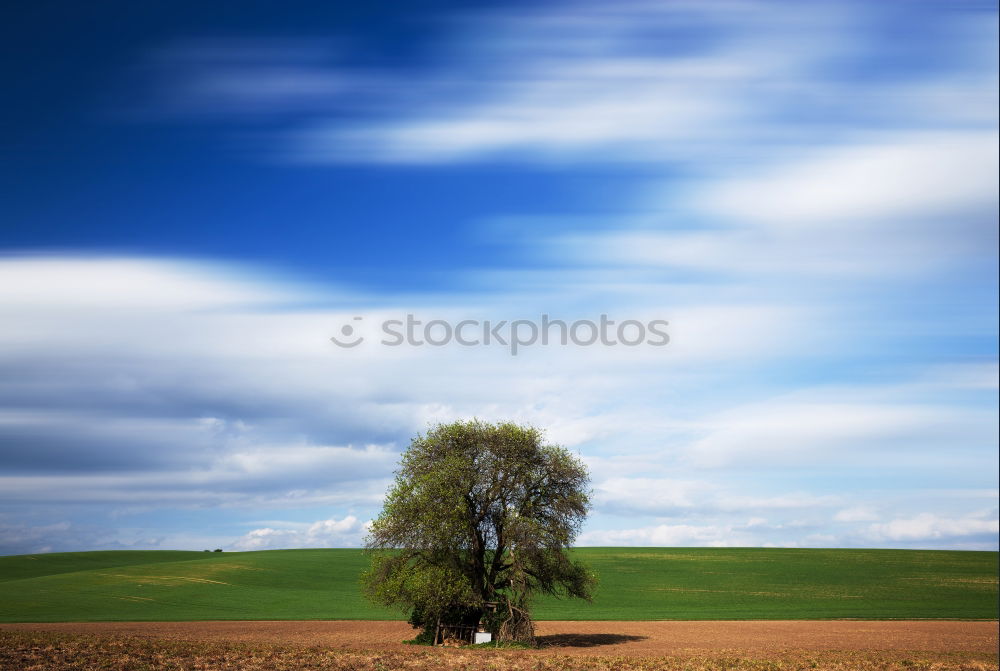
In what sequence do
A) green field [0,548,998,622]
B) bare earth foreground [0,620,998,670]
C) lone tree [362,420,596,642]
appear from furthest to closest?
1. green field [0,548,998,622]
2. lone tree [362,420,596,642]
3. bare earth foreground [0,620,998,670]

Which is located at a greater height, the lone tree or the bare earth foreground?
the lone tree

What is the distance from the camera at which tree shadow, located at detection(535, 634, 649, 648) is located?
48.3 meters

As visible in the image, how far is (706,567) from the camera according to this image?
111812mm

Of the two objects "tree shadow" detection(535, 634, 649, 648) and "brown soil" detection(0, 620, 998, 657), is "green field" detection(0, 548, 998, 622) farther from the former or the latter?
"tree shadow" detection(535, 634, 649, 648)

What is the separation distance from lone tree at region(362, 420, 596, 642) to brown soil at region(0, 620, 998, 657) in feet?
10.6

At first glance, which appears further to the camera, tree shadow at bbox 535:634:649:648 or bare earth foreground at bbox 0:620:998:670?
tree shadow at bbox 535:634:649:648

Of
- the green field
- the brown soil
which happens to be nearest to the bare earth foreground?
the brown soil

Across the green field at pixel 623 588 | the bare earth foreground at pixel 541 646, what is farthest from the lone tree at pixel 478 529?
the green field at pixel 623 588

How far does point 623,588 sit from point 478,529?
52.1 meters

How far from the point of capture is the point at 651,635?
55219mm

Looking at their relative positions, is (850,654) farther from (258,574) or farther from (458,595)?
(258,574)

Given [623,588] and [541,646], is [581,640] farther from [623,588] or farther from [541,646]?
[623,588]

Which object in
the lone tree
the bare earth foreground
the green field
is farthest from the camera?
the green field

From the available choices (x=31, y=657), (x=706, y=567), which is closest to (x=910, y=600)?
(x=706, y=567)
